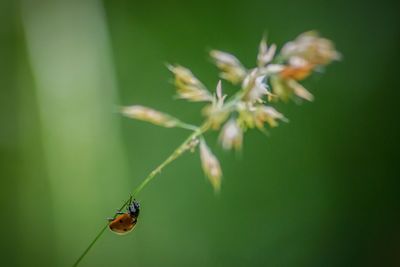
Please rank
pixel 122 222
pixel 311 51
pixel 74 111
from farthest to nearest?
pixel 74 111, pixel 122 222, pixel 311 51

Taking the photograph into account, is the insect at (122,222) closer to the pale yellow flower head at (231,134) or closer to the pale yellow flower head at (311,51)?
the pale yellow flower head at (231,134)

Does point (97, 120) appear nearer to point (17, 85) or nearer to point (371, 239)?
point (17, 85)

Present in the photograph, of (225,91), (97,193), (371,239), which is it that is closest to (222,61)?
(225,91)

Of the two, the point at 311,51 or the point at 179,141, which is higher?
the point at 179,141

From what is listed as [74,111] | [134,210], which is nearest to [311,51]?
[134,210]

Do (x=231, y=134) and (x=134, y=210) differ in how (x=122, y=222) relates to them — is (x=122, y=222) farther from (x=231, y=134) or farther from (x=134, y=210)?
(x=231, y=134)

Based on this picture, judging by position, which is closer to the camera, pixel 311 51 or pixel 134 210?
pixel 311 51

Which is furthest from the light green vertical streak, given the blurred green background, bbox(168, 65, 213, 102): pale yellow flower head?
bbox(168, 65, 213, 102): pale yellow flower head

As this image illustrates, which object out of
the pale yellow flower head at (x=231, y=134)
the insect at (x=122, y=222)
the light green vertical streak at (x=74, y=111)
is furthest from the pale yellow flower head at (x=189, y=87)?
the light green vertical streak at (x=74, y=111)

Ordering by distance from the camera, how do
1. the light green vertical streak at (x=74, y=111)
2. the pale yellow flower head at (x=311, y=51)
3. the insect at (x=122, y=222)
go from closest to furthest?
the pale yellow flower head at (x=311, y=51) < the insect at (x=122, y=222) < the light green vertical streak at (x=74, y=111)
